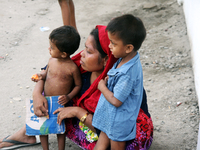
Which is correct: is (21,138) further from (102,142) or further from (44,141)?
(102,142)

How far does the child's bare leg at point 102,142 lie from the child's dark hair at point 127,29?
80 centimetres

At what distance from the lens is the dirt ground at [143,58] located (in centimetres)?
293

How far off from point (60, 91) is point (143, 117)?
818 mm

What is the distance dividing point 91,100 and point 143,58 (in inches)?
94.3

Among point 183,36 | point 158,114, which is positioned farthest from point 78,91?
point 183,36

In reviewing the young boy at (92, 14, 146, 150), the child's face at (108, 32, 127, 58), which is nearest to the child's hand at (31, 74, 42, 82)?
the young boy at (92, 14, 146, 150)

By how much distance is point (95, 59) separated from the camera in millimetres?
2148

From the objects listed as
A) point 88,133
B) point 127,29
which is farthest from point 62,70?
point 127,29

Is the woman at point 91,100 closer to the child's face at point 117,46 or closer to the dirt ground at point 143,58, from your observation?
the child's face at point 117,46

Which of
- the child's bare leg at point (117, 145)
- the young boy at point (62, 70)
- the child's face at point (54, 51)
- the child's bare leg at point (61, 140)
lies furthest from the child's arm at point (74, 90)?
the child's bare leg at point (117, 145)

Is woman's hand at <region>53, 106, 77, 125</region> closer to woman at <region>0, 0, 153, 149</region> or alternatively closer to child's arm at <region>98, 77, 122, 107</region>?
woman at <region>0, 0, 153, 149</region>

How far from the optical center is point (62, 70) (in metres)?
2.37

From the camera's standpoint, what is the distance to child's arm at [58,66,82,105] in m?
2.34

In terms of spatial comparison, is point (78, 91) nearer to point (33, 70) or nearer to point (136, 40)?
point (136, 40)
